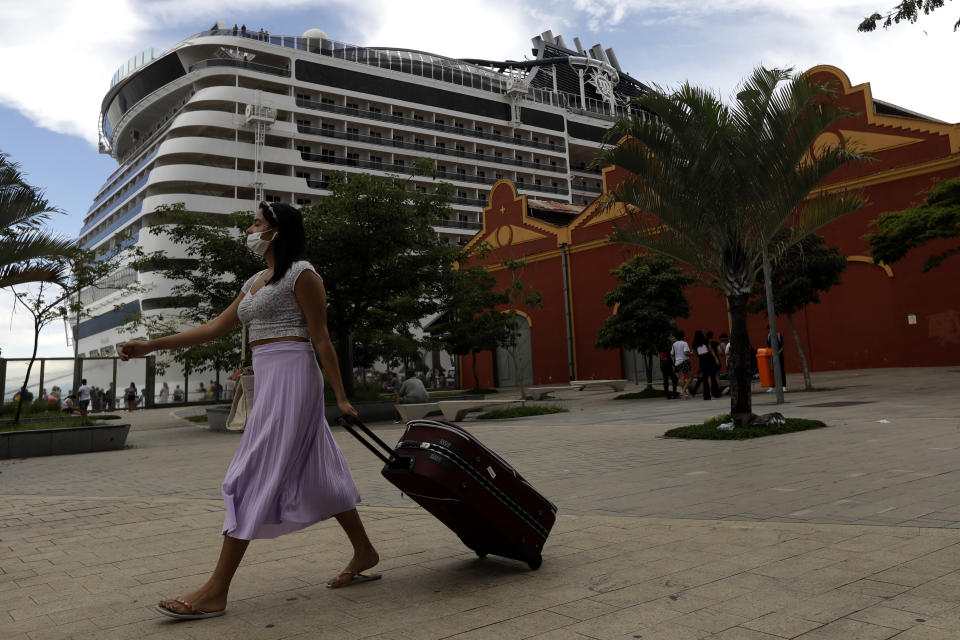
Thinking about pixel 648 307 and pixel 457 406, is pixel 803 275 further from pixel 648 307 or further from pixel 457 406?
pixel 457 406

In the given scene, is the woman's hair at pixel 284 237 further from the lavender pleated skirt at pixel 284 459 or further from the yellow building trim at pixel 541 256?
the yellow building trim at pixel 541 256

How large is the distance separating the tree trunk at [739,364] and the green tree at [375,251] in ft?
29.6

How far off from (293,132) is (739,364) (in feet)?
142

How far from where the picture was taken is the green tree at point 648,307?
1845 cm

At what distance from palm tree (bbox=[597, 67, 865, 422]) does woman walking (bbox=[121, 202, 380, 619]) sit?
7.14 m

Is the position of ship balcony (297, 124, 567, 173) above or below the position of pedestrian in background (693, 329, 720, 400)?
above

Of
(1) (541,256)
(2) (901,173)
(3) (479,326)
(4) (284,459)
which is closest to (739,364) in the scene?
(4) (284,459)

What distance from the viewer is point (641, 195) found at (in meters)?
9.61

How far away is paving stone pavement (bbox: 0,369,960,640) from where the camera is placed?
2537 mm

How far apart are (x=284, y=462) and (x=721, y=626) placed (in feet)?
6.05

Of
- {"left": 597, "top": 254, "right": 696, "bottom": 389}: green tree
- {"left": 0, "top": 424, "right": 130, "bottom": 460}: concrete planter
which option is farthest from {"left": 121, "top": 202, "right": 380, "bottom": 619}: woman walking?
{"left": 597, "top": 254, "right": 696, "bottom": 389}: green tree

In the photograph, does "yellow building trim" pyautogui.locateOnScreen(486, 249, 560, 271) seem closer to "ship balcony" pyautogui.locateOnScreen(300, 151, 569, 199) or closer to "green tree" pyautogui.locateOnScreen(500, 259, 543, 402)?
"green tree" pyautogui.locateOnScreen(500, 259, 543, 402)

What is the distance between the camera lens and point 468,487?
3047mm

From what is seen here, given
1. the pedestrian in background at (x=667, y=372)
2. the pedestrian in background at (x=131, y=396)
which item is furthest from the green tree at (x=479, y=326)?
the pedestrian in background at (x=131, y=396)
